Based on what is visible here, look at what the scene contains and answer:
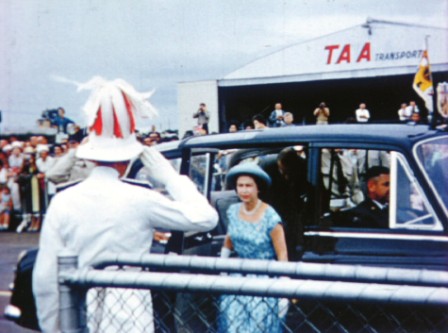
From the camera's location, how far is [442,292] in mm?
1502

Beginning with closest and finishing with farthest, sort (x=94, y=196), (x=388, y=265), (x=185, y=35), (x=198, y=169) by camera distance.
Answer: (x=94, y=196), (x=388, y=265), (x=198, y=169), (x=185, y=35)

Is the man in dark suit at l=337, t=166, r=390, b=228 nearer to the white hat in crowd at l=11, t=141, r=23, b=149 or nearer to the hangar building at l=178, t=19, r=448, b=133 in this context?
the hangar building at l=178, t=19, r=448, b=133

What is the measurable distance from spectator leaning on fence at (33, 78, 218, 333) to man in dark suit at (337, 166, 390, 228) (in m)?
1.48

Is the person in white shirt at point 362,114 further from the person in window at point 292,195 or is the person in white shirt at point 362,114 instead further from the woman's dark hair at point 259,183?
the woman's dark hair at point 259,183

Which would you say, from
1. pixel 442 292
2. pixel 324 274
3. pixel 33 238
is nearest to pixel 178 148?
pixel 324 274

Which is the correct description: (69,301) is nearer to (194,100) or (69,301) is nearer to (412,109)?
(194,100)

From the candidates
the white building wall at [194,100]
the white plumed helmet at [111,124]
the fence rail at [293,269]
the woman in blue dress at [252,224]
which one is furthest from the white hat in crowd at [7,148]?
the fence rail at [293,269]

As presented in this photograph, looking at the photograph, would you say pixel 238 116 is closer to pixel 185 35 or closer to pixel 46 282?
pixel 185 35

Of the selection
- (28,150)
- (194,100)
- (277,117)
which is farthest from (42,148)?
(277,117)

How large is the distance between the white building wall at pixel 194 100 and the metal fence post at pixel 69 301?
130 inches

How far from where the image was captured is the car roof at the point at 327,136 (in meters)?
3.50

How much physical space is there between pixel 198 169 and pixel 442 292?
255cm

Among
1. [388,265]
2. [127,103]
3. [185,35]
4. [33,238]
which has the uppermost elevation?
[185,35]

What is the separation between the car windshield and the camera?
133 inches
